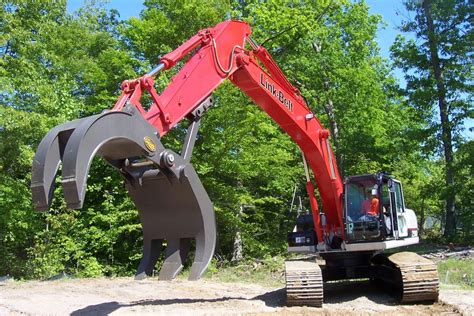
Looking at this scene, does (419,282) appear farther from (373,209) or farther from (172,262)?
(172,262)

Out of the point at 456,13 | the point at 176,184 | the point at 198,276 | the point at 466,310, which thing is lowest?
the point at 466,310

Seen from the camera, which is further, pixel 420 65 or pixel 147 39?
pixel 420 65

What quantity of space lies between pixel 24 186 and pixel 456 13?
16.9 m

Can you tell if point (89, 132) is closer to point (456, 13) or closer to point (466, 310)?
point (466, 310)

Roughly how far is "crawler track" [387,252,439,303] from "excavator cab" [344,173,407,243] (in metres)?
0.59

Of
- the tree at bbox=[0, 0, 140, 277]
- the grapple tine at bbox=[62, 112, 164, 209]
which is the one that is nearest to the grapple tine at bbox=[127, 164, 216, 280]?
the grapple tine at bbox=[62, 112, 164, 209]

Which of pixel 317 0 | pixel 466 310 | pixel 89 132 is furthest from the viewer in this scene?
pixel 317 0

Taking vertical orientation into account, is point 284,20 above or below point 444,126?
above

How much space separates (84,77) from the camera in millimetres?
20672

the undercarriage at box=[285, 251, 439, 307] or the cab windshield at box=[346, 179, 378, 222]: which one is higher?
the cab windshield at box=[346, 179, 378, 222]

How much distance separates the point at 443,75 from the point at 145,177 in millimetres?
16895

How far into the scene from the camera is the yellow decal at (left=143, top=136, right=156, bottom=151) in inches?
241

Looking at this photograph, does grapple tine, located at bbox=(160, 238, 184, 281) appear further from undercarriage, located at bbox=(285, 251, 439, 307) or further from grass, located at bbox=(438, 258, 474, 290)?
grass, located at bbox=(438, 258, 474, 290)

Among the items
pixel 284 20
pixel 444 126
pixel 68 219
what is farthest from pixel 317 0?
pixel 68 219
